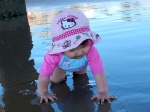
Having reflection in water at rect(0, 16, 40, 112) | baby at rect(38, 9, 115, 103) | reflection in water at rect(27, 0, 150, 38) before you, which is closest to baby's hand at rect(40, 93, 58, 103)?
baby at rect(38, 9, 115, 103)

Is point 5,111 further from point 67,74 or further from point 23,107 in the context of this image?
point 67,74

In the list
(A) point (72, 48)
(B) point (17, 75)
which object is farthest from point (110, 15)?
(A) point (72, 48)

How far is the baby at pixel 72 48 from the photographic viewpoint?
2234 mm

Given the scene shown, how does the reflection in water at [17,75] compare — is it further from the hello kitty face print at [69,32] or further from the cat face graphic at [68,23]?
the cat face graphic at [68,23]

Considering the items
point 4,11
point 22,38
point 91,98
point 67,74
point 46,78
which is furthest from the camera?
point 4,11

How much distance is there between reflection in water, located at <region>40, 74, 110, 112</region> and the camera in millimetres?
2230

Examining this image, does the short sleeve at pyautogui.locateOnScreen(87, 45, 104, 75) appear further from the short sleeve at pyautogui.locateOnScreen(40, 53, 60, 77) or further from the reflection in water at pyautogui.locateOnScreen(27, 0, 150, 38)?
the reflection in water at pyautogui.locateOnScreen(27, 0, 150, 38)

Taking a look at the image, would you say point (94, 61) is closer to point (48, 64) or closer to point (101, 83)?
point (101, 83)

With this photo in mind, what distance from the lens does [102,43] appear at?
4.29m

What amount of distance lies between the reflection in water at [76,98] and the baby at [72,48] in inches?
3.0

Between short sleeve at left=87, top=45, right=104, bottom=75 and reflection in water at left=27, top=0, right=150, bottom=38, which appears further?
reflection in water at left=27, top=0, right=150, bottom=38

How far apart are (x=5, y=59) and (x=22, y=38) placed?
1563mm

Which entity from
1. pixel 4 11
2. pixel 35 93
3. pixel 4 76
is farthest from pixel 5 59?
pixel 4 11

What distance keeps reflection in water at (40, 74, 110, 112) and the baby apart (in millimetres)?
76
